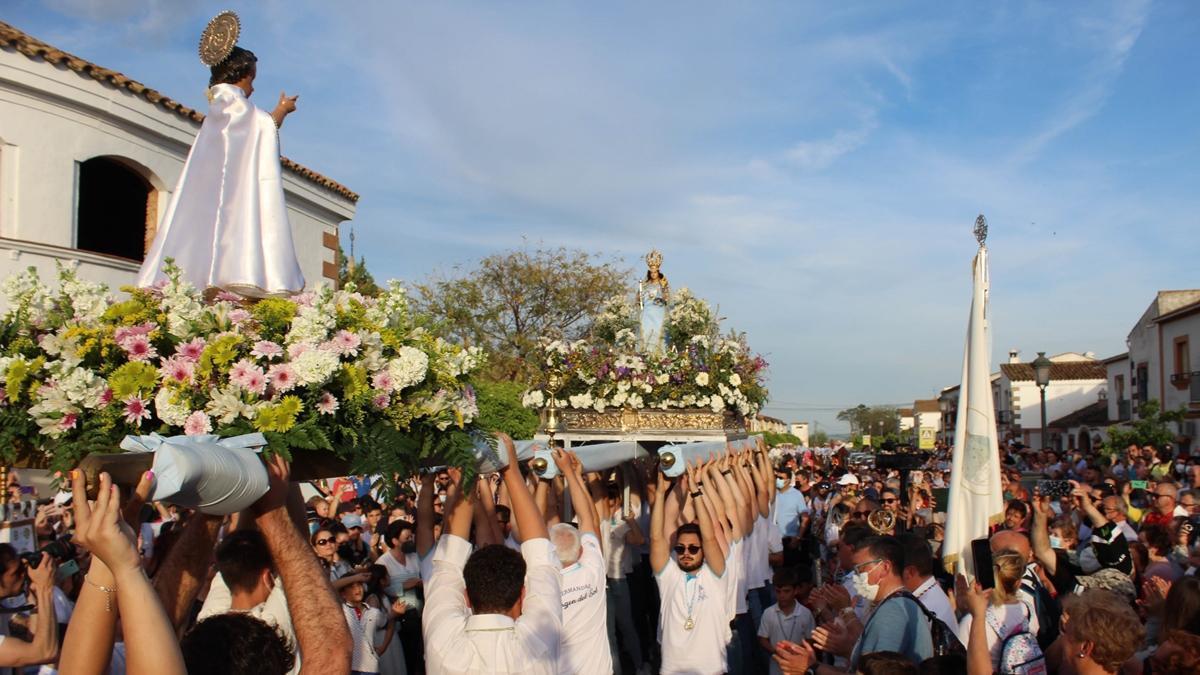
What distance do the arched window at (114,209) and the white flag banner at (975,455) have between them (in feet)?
42.8

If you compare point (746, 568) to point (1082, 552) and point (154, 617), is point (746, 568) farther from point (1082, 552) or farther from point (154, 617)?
point (154, 617)

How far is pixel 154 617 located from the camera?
7.68ft

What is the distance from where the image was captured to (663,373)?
9578 mm

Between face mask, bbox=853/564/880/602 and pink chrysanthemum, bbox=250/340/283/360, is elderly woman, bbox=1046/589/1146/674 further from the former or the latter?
pink chrysanthemum, bbox=250/340/283/360

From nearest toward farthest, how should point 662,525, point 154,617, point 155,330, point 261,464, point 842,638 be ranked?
point 154,617 → point 261,464 → point 155,330 → point 842,638 → point 662,525

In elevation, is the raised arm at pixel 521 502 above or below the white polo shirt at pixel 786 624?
above

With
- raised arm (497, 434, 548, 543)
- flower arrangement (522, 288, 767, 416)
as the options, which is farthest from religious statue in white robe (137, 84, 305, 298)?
flower arrangement (522, 288, 767, 416)

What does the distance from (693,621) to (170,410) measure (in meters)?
4.28

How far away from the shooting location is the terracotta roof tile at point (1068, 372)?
6619 centimetres

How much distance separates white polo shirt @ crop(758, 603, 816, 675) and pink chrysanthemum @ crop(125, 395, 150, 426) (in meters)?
5.30

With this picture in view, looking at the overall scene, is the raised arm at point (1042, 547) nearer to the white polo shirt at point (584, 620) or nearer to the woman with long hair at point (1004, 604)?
the woman with long hair at point (1004, 604)

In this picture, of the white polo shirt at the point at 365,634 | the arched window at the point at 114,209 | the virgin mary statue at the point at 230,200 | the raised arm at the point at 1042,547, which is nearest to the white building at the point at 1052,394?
the arched window at the point at 114,209

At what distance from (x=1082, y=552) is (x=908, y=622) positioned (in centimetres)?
413

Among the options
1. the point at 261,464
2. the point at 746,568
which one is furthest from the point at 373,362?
the point at 746,568
